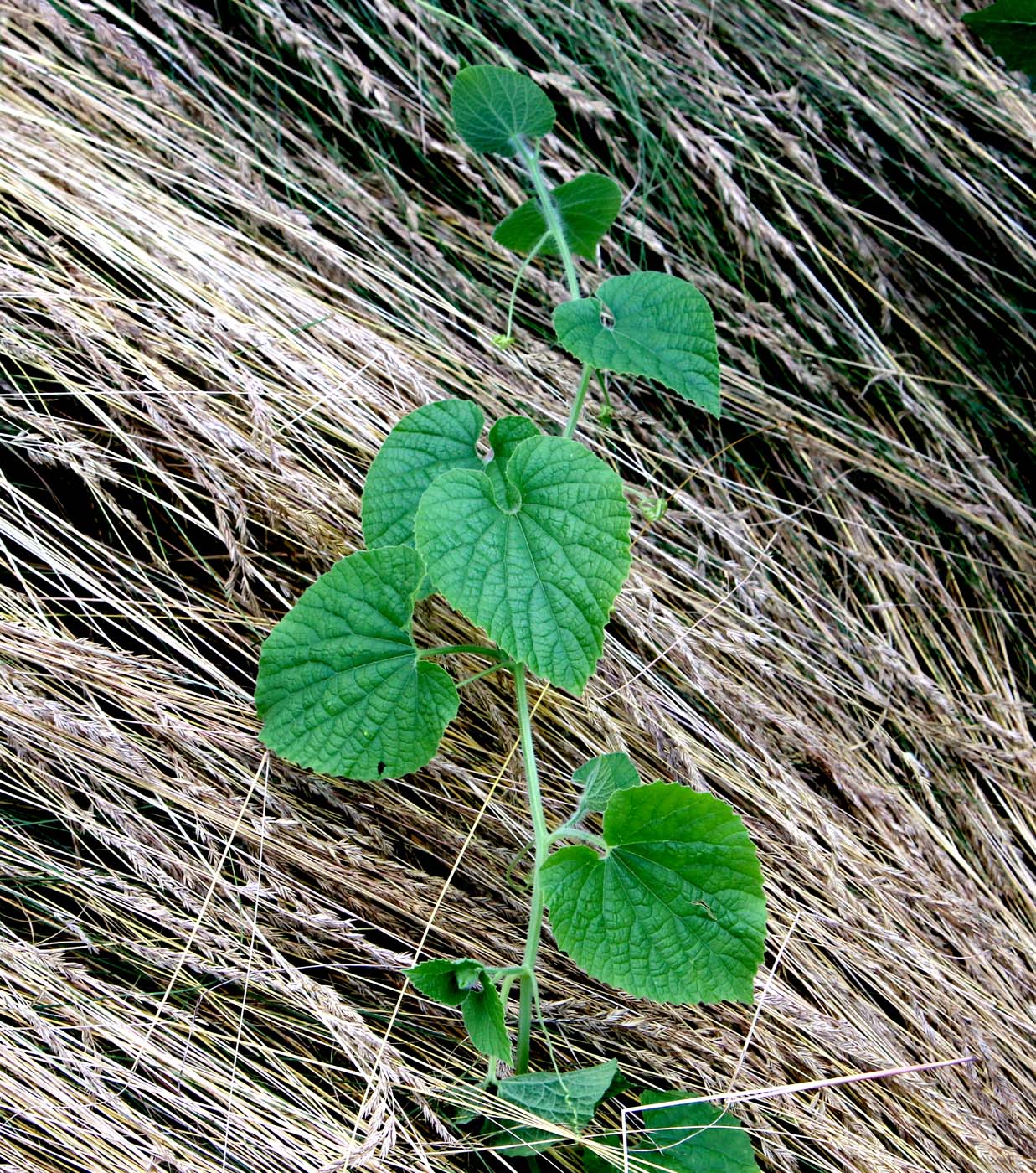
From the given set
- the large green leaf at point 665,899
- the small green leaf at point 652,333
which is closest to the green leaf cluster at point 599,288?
the small green leaf at point 652,333

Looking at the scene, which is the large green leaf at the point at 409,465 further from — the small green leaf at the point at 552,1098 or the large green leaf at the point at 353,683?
the small green leaf at the point at 552,1098

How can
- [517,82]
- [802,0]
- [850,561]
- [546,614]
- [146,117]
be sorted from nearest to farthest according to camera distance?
1. [546,614]
2. [517,82]
3. [146,117]
4. [850,561]
5. [802,0]

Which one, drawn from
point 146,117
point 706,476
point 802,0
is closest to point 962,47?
point 802,0

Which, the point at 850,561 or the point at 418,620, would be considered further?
the point at 850,561

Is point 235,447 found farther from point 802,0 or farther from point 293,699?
point 802,0

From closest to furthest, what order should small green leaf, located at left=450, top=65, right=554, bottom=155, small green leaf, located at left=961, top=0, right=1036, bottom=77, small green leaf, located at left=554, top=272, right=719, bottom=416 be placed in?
small green leaf, located at left=554, top=272, right=719, bottom=416
small green leaf, located at left=450, top=65, right=554, bottom=155
small green leaf, located at left=961, top=0, right=1036, bottom=77

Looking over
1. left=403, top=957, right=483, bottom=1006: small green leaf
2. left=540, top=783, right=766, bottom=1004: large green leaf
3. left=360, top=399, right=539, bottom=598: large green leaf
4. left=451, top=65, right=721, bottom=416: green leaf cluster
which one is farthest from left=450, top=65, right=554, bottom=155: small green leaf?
left=403, top=957, right=483, bottom=1006: small green leaf

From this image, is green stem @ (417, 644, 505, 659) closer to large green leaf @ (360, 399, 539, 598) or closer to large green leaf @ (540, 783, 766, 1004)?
large green leaf @ (360, 399, 539, 598)
